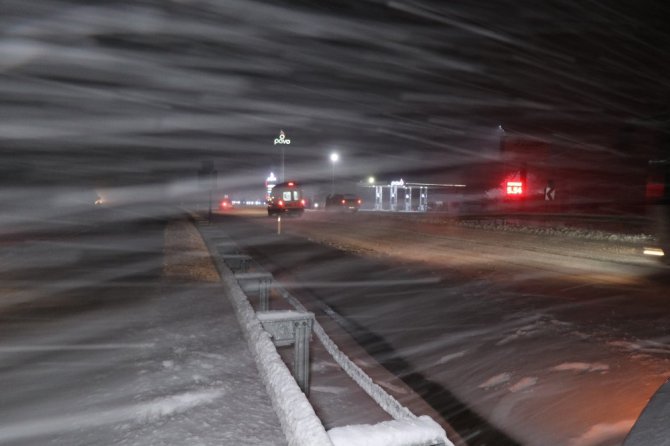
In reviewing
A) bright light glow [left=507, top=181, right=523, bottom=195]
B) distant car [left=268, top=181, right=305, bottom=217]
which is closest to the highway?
bright light glow [left=507, top=181, right=523, bottom=195]

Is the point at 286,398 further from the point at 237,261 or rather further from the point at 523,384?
the point at 237,261

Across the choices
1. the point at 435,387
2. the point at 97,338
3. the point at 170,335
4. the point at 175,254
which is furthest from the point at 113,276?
the point at 435,387

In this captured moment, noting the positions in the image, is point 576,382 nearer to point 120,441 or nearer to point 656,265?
point 120,441

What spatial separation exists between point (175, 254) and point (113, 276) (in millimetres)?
2826

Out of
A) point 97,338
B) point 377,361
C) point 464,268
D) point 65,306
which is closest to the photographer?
point 97,338

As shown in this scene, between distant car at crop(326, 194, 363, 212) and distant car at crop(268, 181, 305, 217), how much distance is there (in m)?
6.21

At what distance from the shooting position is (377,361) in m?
7.26

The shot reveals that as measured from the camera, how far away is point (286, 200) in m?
39.7

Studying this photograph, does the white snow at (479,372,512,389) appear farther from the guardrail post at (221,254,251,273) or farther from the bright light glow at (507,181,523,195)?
the bright light glow at (507,181,523,195)

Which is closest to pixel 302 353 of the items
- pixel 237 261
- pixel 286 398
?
pixel 286 398

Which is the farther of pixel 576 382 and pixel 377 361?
pixel 377 361

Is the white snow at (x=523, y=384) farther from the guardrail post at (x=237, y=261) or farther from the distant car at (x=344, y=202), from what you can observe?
the distant car at (x=344, y=202)

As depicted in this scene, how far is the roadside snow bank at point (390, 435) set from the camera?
2396mm

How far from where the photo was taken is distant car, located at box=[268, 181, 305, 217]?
39.4 m
